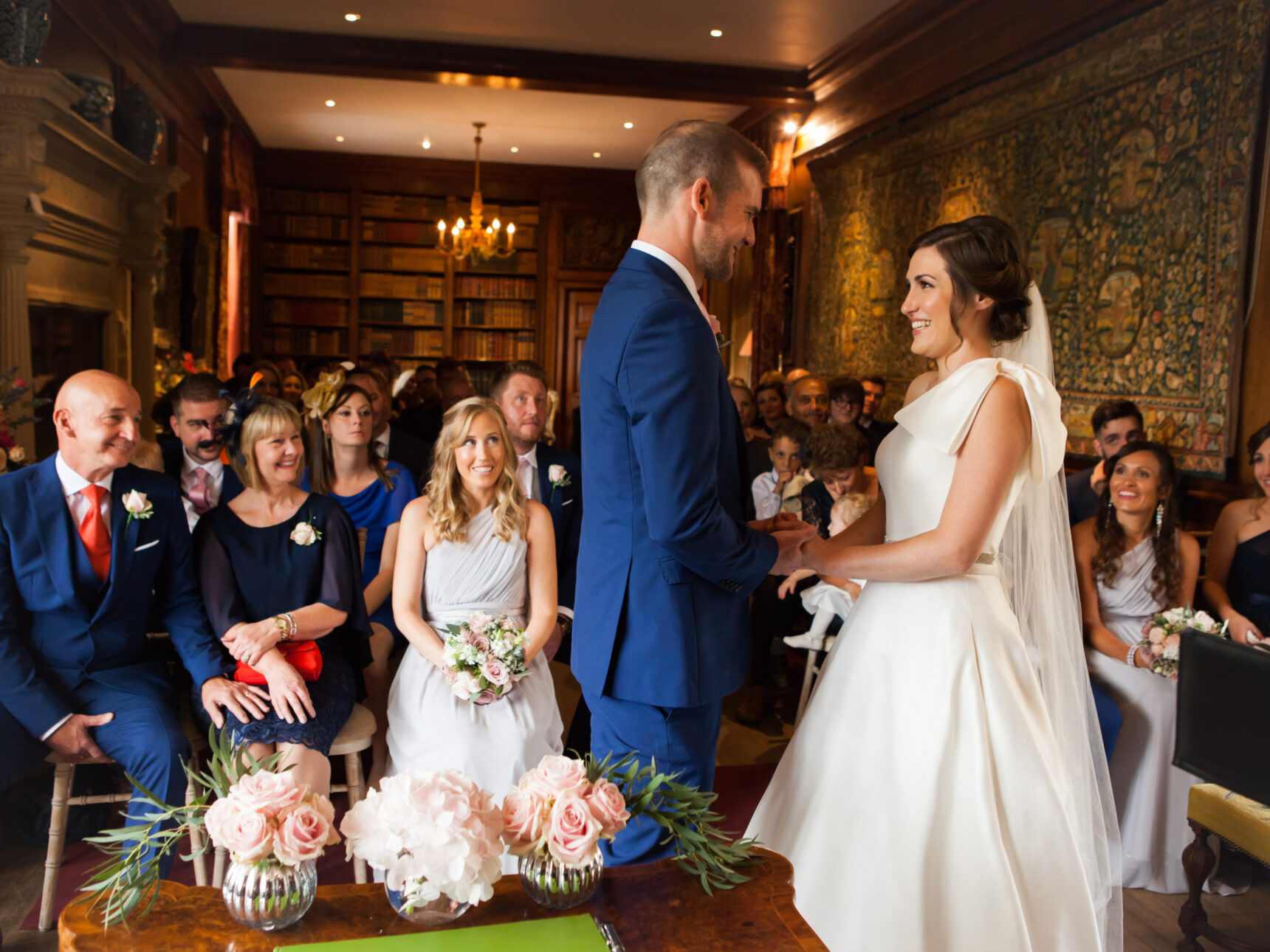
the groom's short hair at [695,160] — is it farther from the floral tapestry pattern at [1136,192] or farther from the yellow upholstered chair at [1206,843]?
the floral tapestry pattern at [1136,192]

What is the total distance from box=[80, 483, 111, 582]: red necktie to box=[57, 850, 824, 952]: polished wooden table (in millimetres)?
1626

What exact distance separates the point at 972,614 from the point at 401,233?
1113 cm

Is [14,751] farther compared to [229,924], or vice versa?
[14,751]

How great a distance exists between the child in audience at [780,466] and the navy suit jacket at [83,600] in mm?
2918

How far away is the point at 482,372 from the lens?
515 inches

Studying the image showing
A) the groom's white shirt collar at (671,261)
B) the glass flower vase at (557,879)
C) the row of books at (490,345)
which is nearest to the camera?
the glass flower vase at (557,879)

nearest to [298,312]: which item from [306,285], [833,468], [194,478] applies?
[306,285]

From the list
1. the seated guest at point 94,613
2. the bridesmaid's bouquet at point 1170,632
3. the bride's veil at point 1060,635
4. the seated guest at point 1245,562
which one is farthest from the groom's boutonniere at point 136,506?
the seated guest at point 1245,562

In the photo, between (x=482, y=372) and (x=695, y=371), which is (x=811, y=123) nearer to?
(x=482, y=372)

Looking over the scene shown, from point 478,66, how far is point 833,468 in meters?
5.06

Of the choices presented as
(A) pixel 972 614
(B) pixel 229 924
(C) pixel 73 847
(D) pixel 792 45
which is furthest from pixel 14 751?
(D) pixel 792 45

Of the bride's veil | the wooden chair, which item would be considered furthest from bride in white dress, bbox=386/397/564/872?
the bride's veil

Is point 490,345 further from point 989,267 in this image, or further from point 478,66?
point 989,267

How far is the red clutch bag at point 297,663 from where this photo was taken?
2.90 m
